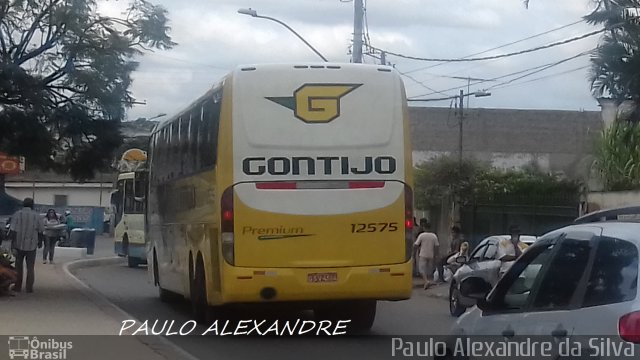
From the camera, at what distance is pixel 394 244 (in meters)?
14.4

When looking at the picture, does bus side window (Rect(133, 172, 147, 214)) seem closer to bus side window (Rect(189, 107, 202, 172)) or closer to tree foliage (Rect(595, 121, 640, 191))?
bus side window (Rect(189, 107, 202, 172))

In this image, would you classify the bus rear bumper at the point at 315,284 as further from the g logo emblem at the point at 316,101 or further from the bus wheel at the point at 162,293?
the bus wheel at the point at 162,293

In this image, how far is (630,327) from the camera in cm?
567

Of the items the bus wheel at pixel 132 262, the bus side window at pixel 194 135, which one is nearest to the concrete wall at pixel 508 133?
the bus wheel at pixel 132 262

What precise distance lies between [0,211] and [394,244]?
38.2 meters

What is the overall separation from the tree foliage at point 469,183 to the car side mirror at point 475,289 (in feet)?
86.1

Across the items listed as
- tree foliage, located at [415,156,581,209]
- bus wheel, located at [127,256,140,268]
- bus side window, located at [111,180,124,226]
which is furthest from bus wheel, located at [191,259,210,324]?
bus side window, located at [111,180,124,226]

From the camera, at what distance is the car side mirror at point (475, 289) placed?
7.62m

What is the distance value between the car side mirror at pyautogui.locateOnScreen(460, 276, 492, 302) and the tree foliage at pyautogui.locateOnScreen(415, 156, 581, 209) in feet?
86.1

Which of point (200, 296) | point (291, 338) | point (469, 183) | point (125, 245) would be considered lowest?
point (291, 338)

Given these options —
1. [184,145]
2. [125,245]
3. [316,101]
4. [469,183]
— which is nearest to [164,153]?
[184,145]

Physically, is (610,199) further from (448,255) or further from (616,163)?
(616,163)

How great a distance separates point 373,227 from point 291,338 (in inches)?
87.0

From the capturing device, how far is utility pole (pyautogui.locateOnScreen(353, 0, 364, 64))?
96.0 feet
